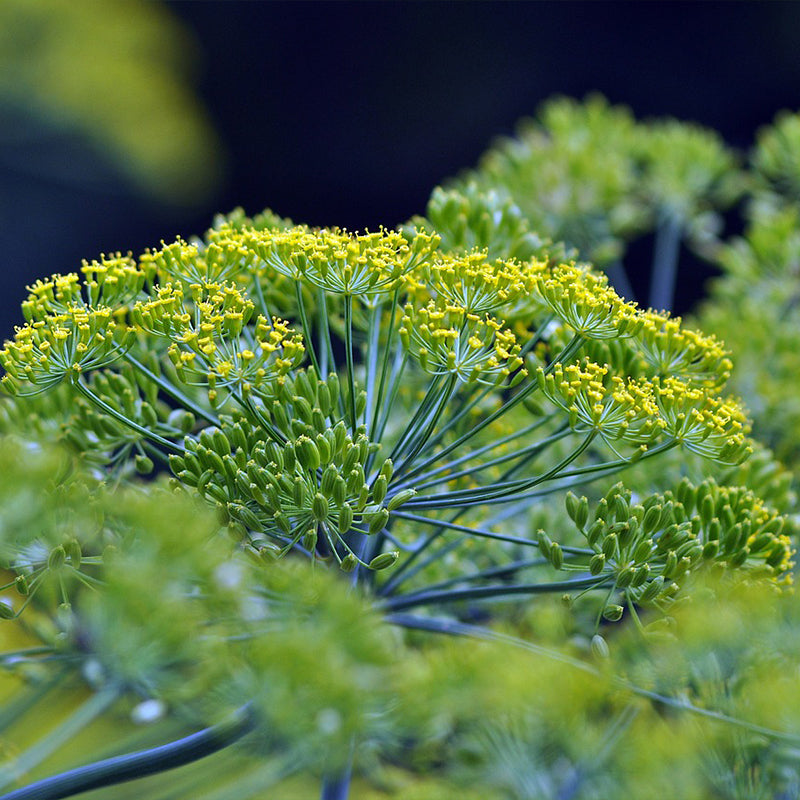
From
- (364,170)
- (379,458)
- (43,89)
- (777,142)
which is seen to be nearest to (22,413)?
(379,458)

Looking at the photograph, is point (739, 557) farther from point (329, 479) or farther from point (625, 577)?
point (329, 479)

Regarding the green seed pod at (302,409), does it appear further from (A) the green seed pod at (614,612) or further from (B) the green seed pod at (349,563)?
(A) the green seed pod at (614,612)

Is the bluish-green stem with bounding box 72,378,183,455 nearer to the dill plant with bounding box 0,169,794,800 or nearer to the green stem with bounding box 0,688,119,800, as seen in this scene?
the dill plant with bounding box 0,169,794,800

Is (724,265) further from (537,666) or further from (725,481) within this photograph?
(537,666)

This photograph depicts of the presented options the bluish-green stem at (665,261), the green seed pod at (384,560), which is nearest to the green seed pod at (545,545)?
the green seed pod at (384,560)

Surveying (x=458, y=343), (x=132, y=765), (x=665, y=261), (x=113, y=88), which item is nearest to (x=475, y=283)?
(x=458, y=343)

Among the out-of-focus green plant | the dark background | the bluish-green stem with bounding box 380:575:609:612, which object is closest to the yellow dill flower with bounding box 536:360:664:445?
the bluish-green stem with bounding box 380:575:609:612
